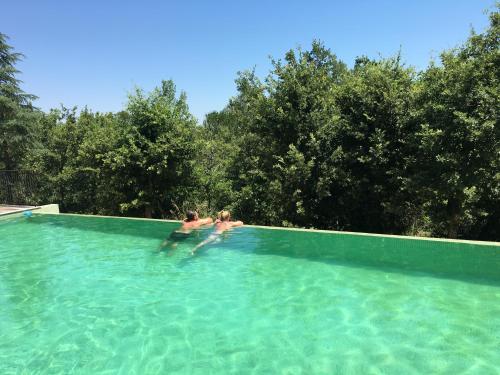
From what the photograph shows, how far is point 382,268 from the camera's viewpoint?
6938 mm

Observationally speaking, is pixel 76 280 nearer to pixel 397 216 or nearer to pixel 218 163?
pixel 397 216

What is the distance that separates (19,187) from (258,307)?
17.7 m

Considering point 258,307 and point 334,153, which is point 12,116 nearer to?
point 334,153

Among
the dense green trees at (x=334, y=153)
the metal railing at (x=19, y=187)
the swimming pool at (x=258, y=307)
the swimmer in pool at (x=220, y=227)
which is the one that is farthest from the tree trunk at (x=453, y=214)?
the metal railing at (x=19, y=187)

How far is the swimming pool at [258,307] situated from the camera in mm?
4277

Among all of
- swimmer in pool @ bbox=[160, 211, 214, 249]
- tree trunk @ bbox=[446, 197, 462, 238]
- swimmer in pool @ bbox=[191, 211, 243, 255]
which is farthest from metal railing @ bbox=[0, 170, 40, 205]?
tree trunk @ bbox=[446, 197, 462, 238]

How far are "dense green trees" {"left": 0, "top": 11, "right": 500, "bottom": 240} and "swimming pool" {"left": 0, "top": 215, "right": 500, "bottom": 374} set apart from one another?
2342 millimetres

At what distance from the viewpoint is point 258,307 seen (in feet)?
18.6

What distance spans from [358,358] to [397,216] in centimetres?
706

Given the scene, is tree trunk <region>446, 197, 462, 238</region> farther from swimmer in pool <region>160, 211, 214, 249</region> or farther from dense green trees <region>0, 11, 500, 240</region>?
swimmer in pool <region>160, 211, 214, 249</region>

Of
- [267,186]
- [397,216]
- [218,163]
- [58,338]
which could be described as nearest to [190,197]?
[218,163]

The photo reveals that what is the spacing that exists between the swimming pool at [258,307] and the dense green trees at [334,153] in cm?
234

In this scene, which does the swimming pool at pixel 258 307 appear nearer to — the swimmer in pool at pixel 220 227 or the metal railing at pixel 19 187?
the swimmer in pool at pixel 220 227

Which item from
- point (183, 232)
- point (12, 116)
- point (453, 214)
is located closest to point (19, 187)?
Result: point (12, 116)
